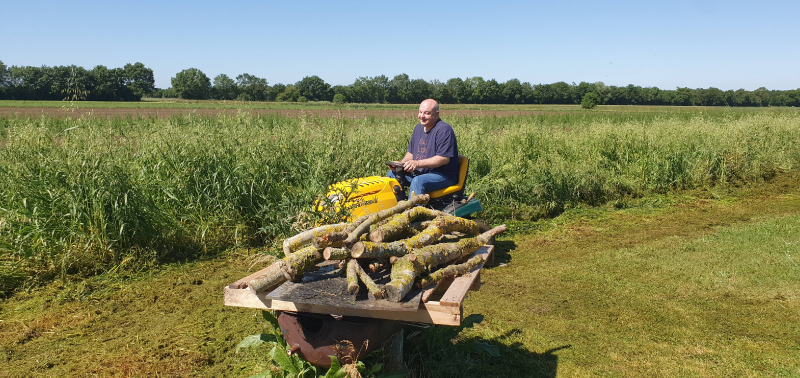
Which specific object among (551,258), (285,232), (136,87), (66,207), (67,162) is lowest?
(551,258)

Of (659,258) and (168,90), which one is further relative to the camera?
(168,90)

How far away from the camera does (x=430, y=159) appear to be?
17.5 ft

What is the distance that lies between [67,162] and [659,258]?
678 cm

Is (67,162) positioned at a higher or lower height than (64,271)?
higher

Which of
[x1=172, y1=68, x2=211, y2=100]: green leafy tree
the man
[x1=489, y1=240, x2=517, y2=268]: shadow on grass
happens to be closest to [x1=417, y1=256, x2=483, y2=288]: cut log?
the man

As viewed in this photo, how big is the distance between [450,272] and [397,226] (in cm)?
45

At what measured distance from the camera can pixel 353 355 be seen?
2.64 meters

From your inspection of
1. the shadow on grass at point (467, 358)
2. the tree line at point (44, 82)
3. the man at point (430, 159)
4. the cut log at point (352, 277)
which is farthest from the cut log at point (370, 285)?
the tree line at point (44, 82)

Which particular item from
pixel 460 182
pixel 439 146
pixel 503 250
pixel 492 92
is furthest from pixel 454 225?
pixel 492 92

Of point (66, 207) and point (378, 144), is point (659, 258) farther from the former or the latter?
point (66, 207)

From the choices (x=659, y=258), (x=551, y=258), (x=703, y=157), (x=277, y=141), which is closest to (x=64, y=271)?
(x=277, y=141)

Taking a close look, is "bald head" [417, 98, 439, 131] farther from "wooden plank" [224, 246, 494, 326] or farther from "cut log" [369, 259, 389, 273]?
"wooden plank" [224, 246, 494, 326]

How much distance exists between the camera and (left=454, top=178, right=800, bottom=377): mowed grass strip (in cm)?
355

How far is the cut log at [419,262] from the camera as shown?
2.46 m
